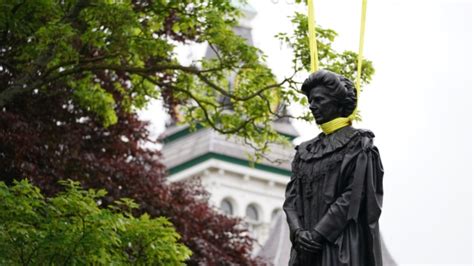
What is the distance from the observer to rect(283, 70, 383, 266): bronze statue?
27.9 ft

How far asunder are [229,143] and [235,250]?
51.4 meters

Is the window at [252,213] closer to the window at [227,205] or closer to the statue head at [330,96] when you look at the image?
the window at [227,205]

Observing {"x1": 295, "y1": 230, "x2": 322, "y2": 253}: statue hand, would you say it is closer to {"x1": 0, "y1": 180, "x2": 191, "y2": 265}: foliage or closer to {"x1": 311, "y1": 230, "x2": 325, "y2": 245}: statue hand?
{"x1": 311, "y1": 230, "x2": 325, "y2": 245}: statue hand

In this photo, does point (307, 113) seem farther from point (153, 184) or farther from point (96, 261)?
point (153, 184)

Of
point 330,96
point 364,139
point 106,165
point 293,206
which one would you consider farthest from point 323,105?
point 106,165

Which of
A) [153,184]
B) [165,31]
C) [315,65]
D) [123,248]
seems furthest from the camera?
[153,184]

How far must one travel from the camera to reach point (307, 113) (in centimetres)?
1967

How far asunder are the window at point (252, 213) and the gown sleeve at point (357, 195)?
74.1 meters

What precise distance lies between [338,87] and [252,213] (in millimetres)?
75059

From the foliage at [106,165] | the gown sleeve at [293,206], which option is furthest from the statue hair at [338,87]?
the foliage at [106,165]

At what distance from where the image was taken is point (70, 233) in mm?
17359

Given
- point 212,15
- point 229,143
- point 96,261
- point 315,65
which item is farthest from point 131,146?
point 229,143

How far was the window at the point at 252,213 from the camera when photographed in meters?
83.0

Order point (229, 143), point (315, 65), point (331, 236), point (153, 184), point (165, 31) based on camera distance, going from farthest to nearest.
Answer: point (229, 143), point (153, 184), point (165, 31), point (315, 65), point (331, 236)
